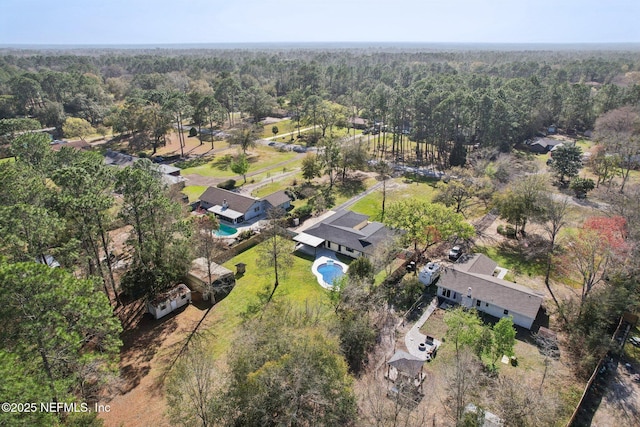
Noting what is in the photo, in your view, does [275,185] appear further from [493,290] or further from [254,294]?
[493,290]

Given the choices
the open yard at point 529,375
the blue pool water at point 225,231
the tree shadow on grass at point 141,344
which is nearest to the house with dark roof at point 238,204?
the blue pool water at point 225,231

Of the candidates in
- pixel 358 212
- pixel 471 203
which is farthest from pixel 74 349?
pixel 471 203

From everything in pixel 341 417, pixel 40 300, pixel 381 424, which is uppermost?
pixel 40 300

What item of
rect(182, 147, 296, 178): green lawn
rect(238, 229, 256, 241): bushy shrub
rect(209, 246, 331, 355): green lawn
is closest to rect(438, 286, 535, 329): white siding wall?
rect(209, 246, 331, 355): green lawn

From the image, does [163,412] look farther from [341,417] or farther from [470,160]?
[470,160]

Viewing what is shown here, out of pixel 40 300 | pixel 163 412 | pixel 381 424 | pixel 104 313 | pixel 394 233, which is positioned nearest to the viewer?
pixel 40 300

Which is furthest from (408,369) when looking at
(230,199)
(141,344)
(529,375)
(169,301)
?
(230,199)

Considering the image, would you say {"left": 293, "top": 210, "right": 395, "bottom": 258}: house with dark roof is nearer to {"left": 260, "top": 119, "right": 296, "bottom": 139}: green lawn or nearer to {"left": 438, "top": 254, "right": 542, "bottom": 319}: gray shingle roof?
{"left": 438, "top": 254, "right": 542, "bottom": 319}: gray shingle roof
